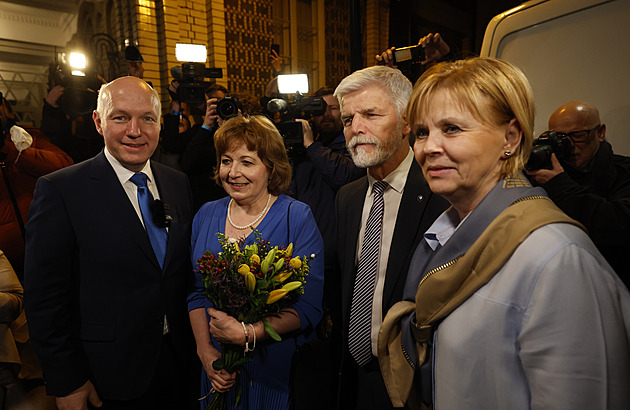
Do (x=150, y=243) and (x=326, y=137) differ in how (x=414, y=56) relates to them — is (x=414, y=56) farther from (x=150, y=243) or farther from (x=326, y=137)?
(x=150, y=243)

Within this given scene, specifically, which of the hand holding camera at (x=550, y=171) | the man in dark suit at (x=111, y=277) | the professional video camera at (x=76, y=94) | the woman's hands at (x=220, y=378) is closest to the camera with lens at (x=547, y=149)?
the hand holding camera at (x=550, y=171)

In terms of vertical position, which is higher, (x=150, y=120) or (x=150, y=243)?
(x=150, y=120)

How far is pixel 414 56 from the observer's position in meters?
2.74

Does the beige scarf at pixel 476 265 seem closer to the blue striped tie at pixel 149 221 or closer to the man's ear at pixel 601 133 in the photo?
the blue striped tie at pixel 149 221

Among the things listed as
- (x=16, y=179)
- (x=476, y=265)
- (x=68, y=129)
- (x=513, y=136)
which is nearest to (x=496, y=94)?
(x=513, y=136)

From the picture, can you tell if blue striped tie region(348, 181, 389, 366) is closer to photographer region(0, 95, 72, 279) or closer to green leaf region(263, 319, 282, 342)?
green leaf region(263, 319, 282, 342)

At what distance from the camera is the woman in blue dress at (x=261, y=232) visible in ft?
6.07

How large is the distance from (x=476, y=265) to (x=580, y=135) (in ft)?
6.31

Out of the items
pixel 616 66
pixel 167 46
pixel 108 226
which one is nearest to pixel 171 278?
pixel 108 226

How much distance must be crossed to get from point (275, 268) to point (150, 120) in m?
1.15

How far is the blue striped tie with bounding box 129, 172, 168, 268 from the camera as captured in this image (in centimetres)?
193

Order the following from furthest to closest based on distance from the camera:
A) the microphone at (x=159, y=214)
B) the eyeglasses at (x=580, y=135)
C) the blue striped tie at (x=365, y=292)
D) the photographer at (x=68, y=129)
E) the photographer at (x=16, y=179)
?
1. the photographer at (x=68, y=129)
2. the photographer at (x=16, y=179)
3. the eyeglasses at (x=580, y=135)
4. the microphone at (x=159, y=214)
5. the blue striped tie at (x=365, y=292)

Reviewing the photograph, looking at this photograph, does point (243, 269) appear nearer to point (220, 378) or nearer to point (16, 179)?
point (220, 378)

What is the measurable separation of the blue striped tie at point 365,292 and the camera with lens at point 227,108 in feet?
5.31
